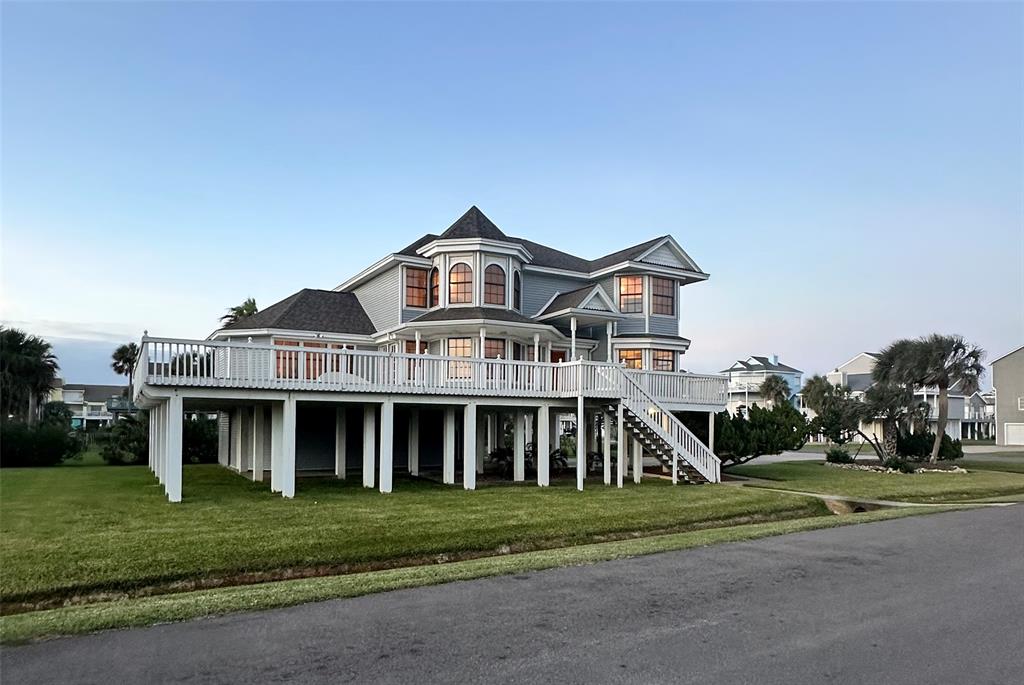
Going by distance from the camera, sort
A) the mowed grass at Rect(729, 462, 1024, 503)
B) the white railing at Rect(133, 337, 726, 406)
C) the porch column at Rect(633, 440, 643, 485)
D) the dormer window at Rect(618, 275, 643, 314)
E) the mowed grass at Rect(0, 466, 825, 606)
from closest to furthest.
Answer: the mowed grass at Rect(0, 466, 825, 606), the white railing at Rect(133, 337, 726, 406), the mowed grass at Rect(729, 462, 1024, 503), the porch column at Rect(633, 440, 643, 485), the dormer window at Rect(618, 275, 643, 314)

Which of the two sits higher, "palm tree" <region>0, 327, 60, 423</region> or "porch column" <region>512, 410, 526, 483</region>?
"palm tree" <region>0, 327, 60, 423</region>

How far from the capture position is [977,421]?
295 feet

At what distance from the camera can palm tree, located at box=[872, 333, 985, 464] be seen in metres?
29.5

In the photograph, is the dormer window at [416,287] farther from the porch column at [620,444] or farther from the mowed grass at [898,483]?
the mowed grass at [898,483]

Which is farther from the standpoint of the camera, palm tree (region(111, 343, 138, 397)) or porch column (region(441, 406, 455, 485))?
palm tree (region(111, 343, 138, 397))

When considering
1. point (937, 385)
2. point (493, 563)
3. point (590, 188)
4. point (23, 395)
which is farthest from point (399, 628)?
point (23, 395)

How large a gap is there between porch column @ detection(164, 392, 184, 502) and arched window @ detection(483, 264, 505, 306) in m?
11.9

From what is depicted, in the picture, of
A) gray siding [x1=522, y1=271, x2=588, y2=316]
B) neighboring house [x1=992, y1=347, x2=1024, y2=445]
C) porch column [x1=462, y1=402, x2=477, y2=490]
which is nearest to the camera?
porch column [x1=462, y1=402, x2=477, y2=490]

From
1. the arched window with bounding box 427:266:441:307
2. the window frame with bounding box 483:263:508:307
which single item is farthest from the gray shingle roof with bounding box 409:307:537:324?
the arched window with bounding box 427:266:441:307

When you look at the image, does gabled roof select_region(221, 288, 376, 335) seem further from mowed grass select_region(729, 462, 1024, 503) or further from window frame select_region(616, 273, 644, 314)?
mowed grass select_region(729, 462, 1024, 503)

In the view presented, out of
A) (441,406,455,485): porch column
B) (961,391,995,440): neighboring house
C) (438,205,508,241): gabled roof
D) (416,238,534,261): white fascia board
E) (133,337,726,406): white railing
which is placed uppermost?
(438,205,508,241): gabled roof

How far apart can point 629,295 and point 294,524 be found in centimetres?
1845

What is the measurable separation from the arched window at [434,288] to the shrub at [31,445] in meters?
18.3

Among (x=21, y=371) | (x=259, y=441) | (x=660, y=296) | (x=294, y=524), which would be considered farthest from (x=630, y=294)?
(x=21, y=371)
